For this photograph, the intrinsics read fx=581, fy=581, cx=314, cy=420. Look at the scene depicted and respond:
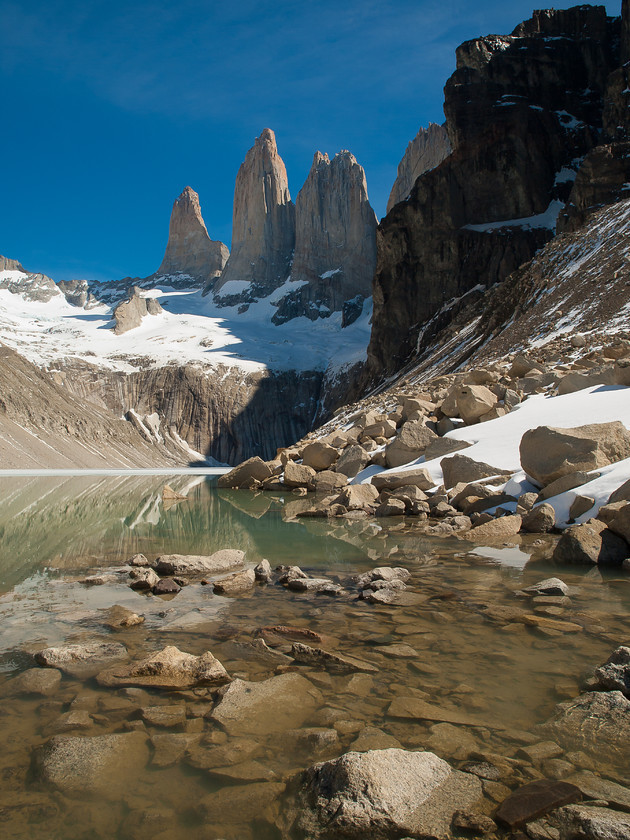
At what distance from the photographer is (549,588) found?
230 inches

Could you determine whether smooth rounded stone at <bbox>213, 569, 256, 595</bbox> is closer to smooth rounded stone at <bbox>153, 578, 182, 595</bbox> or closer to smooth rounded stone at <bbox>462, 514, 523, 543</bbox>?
smooth rounded stone at <bbox>153, 578, 182, 595</bbox>

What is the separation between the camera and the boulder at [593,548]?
7.18 m

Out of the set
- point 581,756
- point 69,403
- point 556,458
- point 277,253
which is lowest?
point 581,756

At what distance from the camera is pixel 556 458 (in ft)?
32.2

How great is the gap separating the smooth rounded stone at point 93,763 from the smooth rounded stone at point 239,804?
A: 46 cm

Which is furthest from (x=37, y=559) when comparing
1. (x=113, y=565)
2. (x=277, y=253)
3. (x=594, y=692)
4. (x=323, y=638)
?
(x=277, y=253)

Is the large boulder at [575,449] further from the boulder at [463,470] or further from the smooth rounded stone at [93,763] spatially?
the smooth rounded stone at [93,763]

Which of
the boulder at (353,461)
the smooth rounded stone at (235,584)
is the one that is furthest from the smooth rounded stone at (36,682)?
the boulder at (353,461)

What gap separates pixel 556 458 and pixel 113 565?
7.33 meters

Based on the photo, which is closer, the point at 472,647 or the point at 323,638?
the point at 472,647

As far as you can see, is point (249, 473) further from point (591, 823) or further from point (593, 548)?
point (591, 823)

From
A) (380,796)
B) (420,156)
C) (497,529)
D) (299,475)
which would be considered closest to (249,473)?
(299,475)

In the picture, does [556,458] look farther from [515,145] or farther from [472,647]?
[515,145]

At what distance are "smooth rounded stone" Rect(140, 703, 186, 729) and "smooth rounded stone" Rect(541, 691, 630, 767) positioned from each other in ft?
7.00
